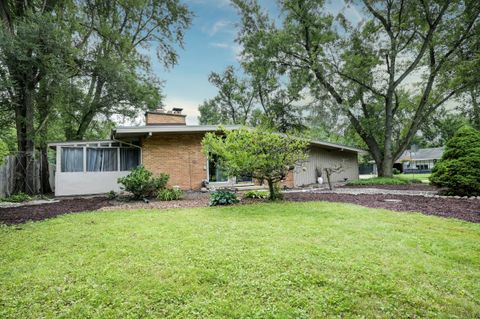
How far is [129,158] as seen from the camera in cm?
1288

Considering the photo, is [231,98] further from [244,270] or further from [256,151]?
[244,270]

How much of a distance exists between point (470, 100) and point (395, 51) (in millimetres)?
8889

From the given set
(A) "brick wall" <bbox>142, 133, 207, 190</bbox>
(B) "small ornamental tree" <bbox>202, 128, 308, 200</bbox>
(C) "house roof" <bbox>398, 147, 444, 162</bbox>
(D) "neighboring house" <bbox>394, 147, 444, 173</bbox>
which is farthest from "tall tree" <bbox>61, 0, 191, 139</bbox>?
(C) "house roof" <bbox>398, 147, 444, 162</bbox>

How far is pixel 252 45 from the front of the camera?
17.1 metres

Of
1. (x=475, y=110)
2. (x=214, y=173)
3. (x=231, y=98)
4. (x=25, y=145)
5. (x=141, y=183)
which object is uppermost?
(x=231, y=98)

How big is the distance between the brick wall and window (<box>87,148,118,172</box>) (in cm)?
184

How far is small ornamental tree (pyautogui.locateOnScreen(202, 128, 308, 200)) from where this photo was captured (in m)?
7.56

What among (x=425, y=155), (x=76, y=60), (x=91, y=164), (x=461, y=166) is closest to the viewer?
(x=461, y=166)

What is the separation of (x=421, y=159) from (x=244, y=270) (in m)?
47.1

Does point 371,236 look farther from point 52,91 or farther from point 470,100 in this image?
point 470,100

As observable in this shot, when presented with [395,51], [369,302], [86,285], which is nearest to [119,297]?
[86,285]

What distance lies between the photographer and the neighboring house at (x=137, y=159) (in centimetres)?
1156

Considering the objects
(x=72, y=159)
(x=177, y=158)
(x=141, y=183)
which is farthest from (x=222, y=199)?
(x=72, y=159)

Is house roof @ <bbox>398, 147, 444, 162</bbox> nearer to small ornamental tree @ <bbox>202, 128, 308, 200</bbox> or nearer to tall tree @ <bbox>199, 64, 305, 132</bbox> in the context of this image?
tall tree @ <bbox>199, 64, 305, 132</bbox>
